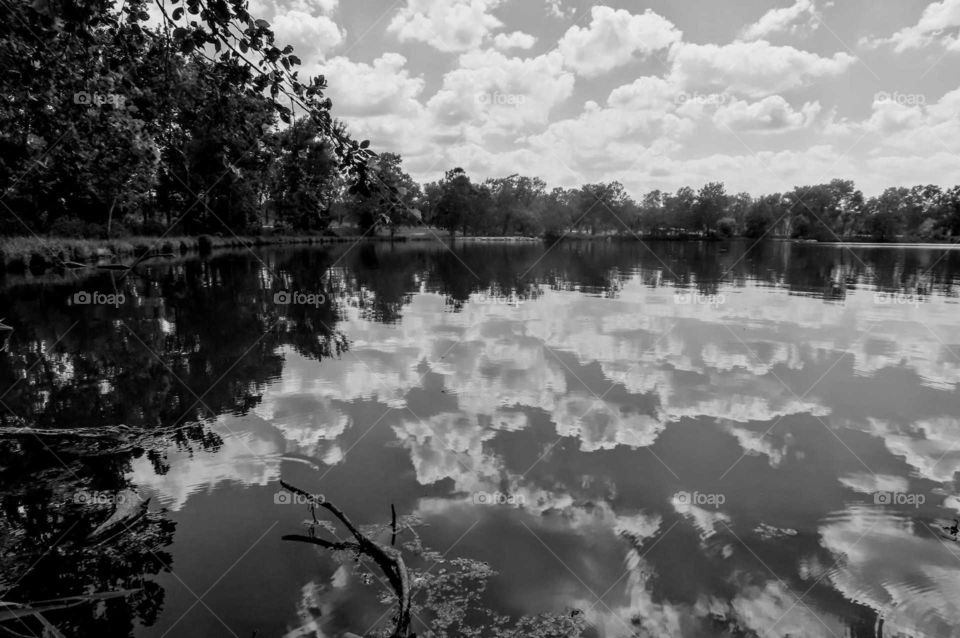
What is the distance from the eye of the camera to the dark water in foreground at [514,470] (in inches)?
201

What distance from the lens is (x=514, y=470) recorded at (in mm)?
7719

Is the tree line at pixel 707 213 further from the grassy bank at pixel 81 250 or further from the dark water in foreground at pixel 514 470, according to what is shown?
the dark water in foreground at pixel 514 470

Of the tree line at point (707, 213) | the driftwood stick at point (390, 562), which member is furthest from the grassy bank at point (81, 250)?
the tree line at point (707, 213)

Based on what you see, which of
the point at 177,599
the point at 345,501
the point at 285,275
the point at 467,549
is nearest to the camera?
the point at 177,599

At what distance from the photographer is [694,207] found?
18550cm

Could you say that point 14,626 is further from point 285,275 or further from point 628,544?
point 285,275

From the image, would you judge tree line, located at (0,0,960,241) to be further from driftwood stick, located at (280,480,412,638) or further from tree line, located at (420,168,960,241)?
tree line, located at (420,168,960,241)

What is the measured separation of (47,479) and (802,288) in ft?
110

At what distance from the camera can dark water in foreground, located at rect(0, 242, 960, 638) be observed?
5105 mm

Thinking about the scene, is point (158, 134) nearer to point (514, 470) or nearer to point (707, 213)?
point (514, 470)

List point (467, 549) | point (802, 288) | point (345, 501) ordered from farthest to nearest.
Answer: point (802, 288)
point (345, 501)
point (467, 549)

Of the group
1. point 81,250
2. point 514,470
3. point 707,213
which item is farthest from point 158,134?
point 707,213

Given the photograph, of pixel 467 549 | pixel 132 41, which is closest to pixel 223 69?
pixel 132 41

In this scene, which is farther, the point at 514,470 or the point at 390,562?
the point at 514,470
